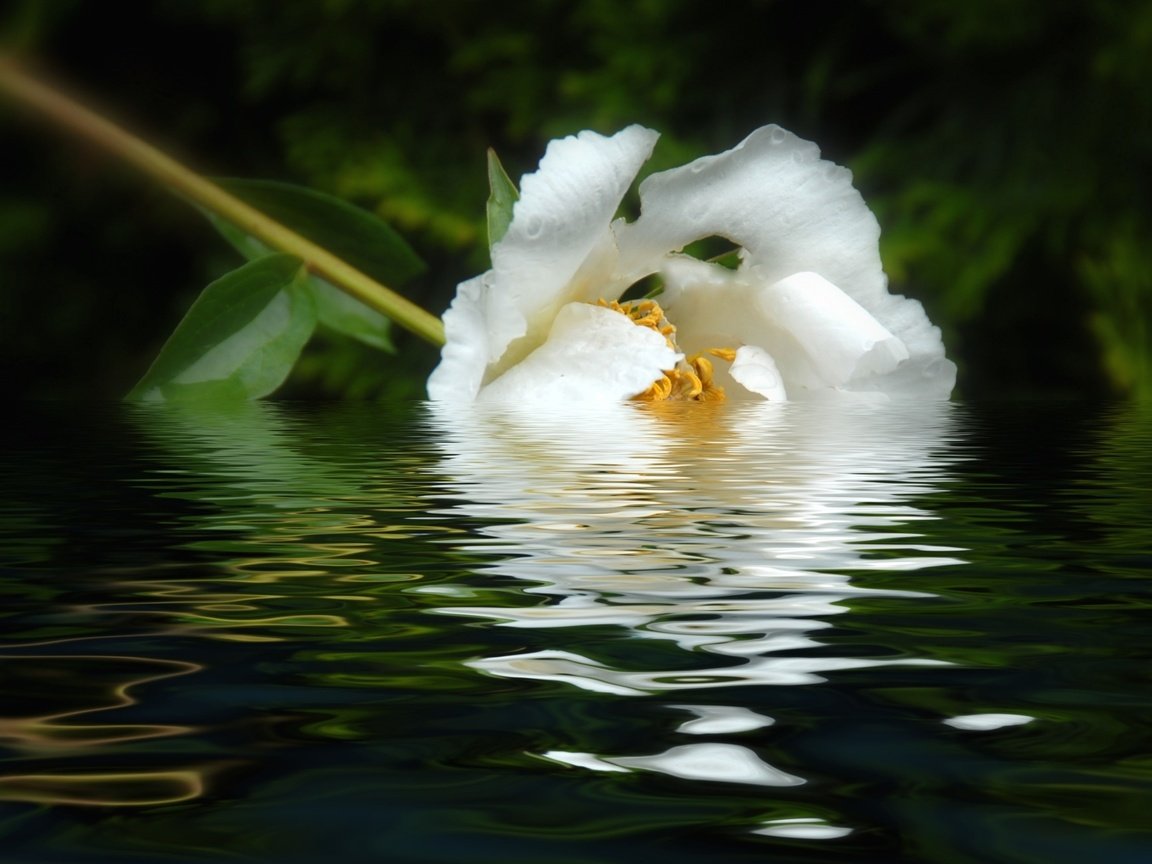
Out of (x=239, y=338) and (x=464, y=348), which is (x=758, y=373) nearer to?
(x=464, y=348)

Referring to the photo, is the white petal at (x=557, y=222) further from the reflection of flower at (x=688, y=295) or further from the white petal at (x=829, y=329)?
the white petal at (x=829, y=329)

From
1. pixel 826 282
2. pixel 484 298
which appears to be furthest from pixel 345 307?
pixel 826 282

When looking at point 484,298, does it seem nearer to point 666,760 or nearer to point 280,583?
point 280,583

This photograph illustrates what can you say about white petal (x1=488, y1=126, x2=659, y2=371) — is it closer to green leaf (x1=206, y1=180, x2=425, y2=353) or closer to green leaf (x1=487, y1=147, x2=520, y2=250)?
green leaf (x1=487, y1=147, x2=520, y2=250)

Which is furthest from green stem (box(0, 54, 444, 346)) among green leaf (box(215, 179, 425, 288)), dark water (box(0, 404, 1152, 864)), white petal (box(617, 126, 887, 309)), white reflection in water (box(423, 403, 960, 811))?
dark water (box(0, 404, 1152, 864))

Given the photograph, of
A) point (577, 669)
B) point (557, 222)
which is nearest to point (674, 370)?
point (557, 222)

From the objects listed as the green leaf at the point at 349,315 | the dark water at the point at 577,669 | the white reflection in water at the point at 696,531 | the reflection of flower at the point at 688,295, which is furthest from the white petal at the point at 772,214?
the green leaf at the point at 349,315
